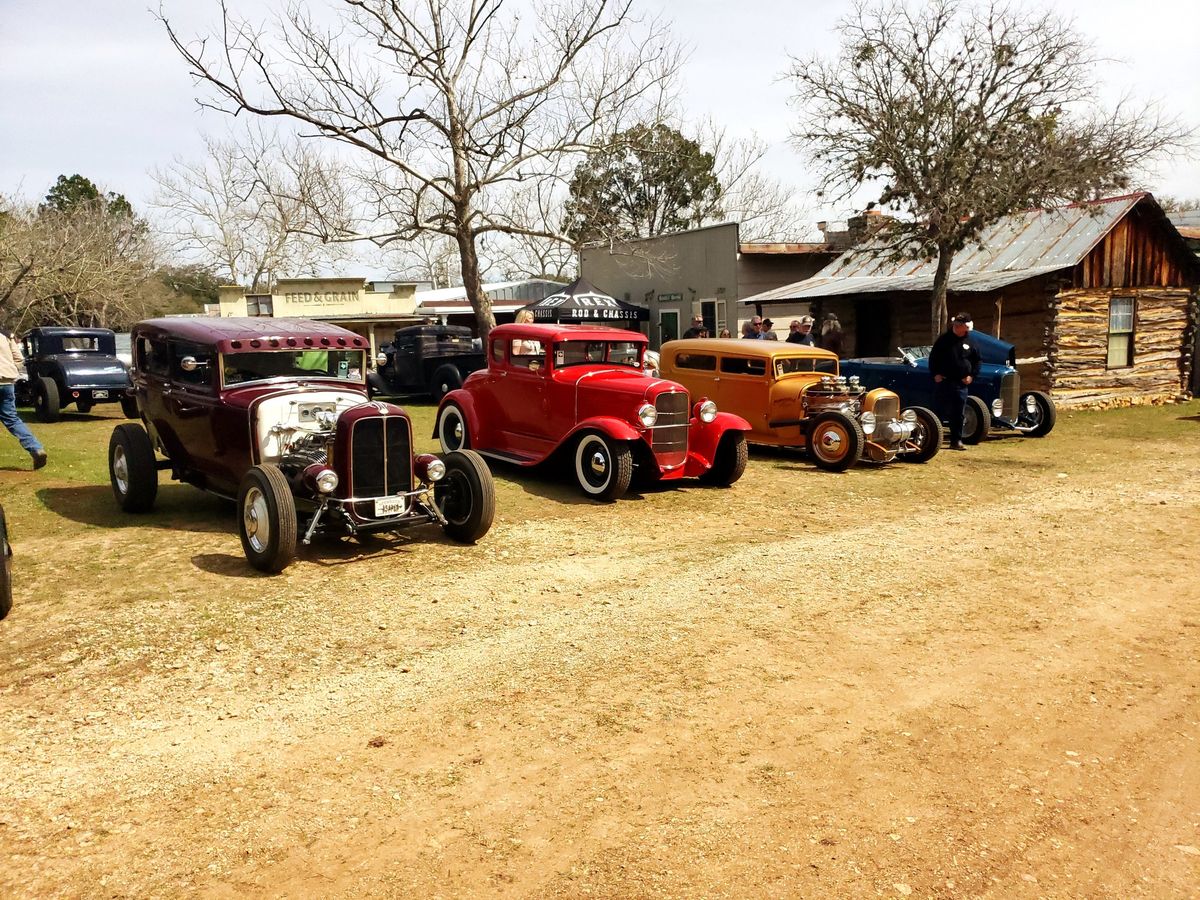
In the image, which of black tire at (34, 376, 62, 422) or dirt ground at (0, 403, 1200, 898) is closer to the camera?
dirt ground at (0, 403, 1200, 898)

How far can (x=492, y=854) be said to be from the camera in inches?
124

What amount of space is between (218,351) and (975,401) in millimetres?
10636

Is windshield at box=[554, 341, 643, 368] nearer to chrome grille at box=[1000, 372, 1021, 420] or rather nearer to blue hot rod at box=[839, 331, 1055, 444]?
blue hot rod at box=[839, 331, 1055, 444]

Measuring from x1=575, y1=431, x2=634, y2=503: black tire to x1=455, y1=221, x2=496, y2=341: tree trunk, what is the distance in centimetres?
991

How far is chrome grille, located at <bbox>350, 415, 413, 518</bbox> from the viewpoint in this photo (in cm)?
689

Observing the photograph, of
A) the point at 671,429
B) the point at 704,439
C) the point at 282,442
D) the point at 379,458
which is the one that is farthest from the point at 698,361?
the point at 282,442

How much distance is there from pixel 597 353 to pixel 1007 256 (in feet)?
40.6

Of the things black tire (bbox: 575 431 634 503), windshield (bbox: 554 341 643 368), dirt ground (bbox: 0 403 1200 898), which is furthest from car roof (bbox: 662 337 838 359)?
dirt ground (bbox: 0 403 1200 898)

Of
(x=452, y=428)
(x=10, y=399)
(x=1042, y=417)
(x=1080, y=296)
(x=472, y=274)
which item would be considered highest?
(x=472, y=274)

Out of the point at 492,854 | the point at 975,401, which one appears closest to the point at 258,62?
the point at 975,401

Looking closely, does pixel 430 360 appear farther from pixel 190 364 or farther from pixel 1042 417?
pixel 1042 417

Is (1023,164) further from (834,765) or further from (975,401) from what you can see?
(834,765)

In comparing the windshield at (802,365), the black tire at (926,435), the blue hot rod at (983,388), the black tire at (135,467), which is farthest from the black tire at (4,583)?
the blue hot rod at (983,388)

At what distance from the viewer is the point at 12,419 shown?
32.6 ft
